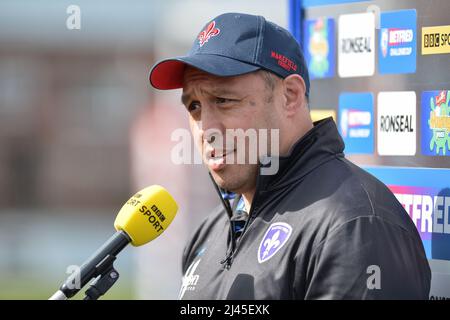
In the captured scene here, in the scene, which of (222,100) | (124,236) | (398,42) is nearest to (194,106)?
(222,100)

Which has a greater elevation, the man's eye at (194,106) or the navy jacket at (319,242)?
the man's eye at (194,106)

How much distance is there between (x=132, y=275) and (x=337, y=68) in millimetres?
8222

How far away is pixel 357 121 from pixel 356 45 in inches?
12.0

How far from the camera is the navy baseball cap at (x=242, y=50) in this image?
264 cm

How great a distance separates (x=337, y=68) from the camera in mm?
3357

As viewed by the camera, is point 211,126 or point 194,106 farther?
point 194,106

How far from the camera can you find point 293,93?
274 cm

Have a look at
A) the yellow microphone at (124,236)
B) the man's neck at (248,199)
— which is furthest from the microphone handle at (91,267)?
the man's neck at (248,199)

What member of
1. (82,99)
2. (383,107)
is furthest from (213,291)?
(82,99)

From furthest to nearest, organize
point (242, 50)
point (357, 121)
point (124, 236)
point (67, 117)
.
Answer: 1. point (67, 117)
2. point (357, 121)
3. point (242, 50)
4. point (124, 236)

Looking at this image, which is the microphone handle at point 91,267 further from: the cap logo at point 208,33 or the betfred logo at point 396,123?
the betfred logo at point 396,123

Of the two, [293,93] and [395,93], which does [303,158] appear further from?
[395,93]

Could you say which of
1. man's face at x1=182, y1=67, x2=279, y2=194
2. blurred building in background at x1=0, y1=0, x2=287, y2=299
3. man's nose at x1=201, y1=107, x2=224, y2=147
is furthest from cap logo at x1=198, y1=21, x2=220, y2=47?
blurred building in background at x1=0, y1=0, x2=287, y2=299

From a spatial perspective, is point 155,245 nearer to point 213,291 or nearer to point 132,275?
point 132,275
